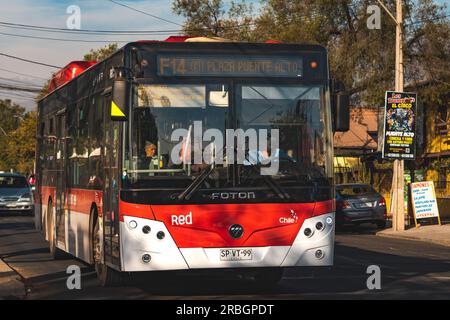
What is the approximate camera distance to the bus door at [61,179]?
15.6 m

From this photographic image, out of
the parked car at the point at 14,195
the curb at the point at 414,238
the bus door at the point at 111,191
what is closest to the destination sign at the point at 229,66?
the bus door at the point at 111,191

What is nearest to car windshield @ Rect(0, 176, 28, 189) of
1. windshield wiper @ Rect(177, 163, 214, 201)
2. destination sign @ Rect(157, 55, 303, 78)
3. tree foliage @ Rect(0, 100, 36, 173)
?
destination sign @ Rect(157, 55, 303, 78)

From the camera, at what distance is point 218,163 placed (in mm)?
10867

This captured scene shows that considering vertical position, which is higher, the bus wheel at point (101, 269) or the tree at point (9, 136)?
the tree at point (9, 136)

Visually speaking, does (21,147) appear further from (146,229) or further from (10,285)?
(146,229)

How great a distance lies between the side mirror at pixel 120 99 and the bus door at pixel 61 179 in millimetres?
4972

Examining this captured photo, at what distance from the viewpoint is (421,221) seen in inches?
1233

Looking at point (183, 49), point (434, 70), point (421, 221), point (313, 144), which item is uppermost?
point (434, 70)

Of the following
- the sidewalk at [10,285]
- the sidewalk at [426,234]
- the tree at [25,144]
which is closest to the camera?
the sidewalk at [10,285]

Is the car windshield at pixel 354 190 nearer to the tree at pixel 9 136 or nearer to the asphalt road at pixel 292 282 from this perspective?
the asphalt road at pixel 292 282

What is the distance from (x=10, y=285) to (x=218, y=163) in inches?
155
